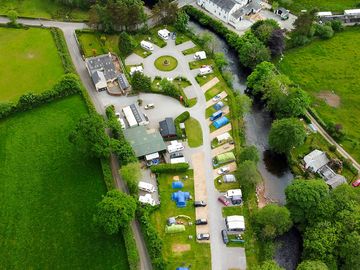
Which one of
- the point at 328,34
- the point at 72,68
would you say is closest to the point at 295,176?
the point at 328,34

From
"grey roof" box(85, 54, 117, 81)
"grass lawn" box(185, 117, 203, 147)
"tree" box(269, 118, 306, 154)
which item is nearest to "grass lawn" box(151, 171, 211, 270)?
"grass lawn" box(185, 117, 203, 147)

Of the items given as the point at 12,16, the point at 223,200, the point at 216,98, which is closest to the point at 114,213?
the point at 223,200

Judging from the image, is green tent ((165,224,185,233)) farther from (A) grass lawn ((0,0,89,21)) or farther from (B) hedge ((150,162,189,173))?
(A) grass lawn ((0,0,89,21))

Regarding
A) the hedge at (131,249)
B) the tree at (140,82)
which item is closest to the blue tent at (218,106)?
the tree at (140,82)

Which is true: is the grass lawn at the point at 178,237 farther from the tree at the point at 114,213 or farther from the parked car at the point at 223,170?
the tree at the point at 114,213

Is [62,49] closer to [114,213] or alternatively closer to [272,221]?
[114,213]
